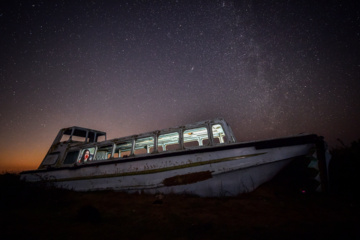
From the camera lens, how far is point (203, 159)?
475cm

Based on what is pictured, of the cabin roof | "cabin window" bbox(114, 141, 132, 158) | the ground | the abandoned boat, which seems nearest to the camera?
the ground

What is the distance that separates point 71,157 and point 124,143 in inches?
119

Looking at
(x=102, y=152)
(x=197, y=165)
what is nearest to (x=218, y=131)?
(x=197, y=165)

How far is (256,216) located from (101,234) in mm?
2865

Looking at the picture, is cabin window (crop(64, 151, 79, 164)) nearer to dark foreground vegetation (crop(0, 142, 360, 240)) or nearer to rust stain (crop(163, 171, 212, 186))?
dark foreground vegetation (crop(0, 142, 360, 240))

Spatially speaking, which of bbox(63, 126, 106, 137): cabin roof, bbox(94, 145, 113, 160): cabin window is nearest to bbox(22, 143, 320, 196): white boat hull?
bbox(94, 145, 113, 160): cabin window

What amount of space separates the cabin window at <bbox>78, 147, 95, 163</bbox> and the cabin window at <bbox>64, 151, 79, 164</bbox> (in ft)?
0.95

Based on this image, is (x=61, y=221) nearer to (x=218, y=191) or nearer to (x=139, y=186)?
(x=139, y=186)

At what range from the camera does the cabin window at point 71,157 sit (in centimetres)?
732

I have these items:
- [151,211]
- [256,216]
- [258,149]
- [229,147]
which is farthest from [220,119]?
[151,211]

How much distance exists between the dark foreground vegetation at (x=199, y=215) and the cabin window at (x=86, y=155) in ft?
7.05

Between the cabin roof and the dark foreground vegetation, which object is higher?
the cabin roof

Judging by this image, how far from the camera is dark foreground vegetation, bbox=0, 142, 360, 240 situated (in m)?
2.41

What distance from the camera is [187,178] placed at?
15.8 ft
